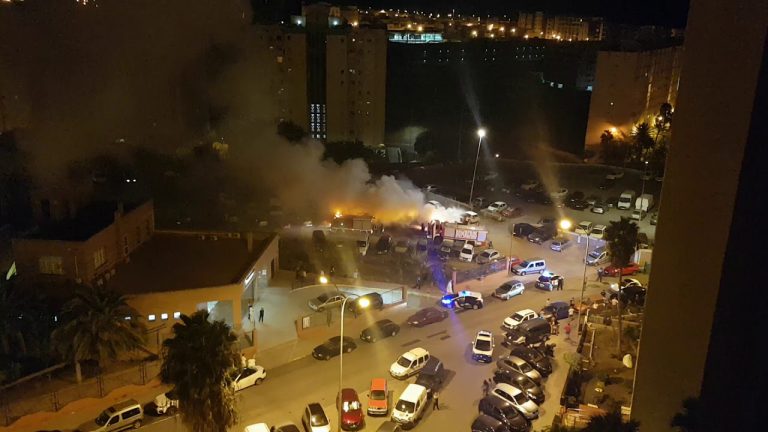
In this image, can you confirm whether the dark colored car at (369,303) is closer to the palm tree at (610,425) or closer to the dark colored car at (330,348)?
the dark colored car at (330,348)

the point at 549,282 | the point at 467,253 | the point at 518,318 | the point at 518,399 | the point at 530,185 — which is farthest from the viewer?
the point at 530,185

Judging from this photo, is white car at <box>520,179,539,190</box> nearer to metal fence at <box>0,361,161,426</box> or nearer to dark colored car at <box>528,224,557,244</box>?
dark colored car at <box>528,224,557,244</box>

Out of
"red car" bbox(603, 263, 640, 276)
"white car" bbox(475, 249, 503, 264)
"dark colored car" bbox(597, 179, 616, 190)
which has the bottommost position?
"red car" bbox(603, 263, 640, 276)

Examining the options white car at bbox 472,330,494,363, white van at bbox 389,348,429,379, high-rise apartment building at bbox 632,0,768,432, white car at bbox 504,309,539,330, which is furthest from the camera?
white car at bbox 504,309,539,330

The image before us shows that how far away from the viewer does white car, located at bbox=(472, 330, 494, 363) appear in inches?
743

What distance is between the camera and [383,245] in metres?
27.8

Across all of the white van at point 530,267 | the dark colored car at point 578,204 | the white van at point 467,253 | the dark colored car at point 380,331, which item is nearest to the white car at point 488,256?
the white van at point 467,253

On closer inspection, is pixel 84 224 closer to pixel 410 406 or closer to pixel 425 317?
pixel 425 317

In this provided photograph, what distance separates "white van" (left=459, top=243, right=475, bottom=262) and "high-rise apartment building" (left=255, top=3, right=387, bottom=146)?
25.2m

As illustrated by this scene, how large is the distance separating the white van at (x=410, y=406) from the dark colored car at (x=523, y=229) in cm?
1553

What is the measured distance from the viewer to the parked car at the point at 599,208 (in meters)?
34.0

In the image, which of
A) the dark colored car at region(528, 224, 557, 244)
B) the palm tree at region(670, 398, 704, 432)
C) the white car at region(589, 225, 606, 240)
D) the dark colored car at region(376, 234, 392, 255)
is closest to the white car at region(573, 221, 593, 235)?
the white car at region(589, 225, 606, 240)

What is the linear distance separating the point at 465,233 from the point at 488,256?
6.90 feet

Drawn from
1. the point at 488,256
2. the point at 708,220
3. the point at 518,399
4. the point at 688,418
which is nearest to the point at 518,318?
the point at 518,399
